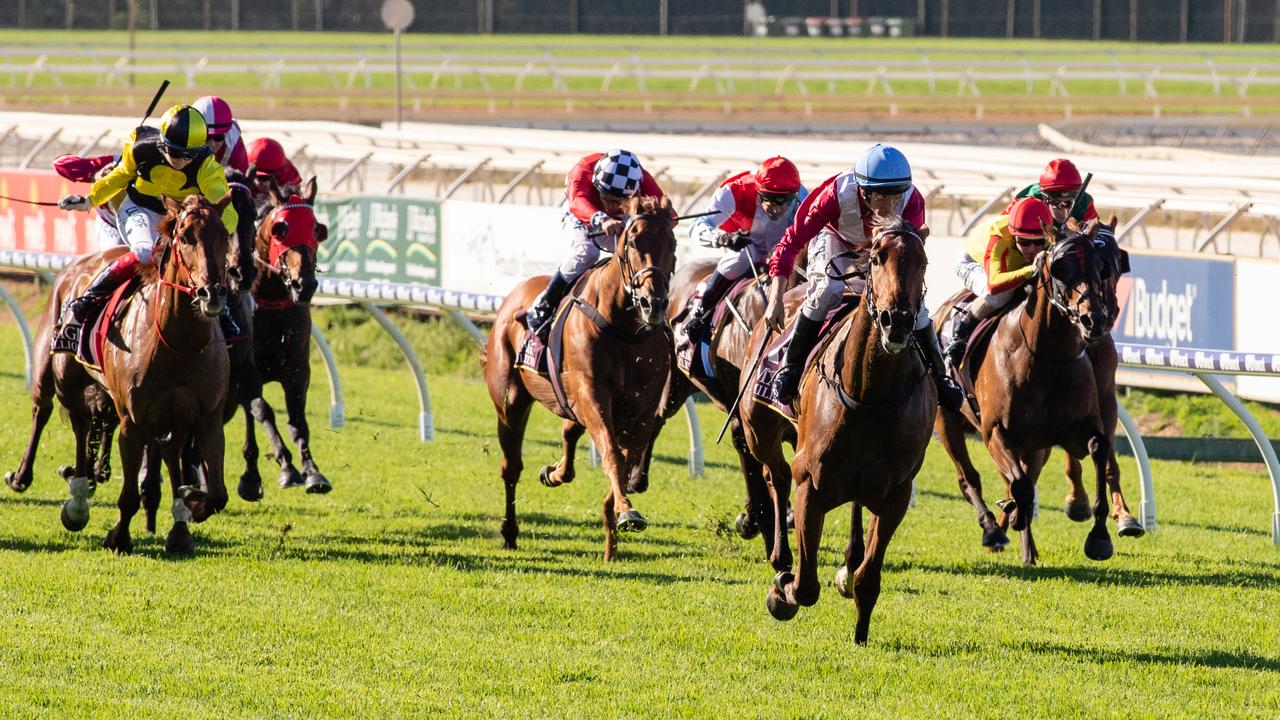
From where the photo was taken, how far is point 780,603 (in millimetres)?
7156

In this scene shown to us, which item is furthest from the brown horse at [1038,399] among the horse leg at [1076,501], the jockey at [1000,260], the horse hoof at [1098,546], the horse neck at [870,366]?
the horse neck at [870,366]

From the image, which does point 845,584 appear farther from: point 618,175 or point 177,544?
point 177,544

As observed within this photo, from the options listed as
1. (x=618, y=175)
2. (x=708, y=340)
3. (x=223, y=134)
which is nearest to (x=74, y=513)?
(x=223, y=134)

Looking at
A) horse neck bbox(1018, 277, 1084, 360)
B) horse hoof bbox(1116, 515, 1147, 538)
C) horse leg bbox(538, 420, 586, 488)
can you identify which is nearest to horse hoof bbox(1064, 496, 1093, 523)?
horse hoof bbox(1116, 515, 1147, 538)

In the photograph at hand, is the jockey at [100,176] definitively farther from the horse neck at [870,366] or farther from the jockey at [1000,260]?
the jockey at [1000,260]

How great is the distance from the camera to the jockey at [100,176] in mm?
8993

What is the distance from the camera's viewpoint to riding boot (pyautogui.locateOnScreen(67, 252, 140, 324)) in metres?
8.72

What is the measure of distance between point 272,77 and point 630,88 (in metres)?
8.22

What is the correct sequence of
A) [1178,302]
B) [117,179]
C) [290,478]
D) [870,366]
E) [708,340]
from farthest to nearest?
[1178,302] → [290,478] → [708,340] → [117,179] → [870,366]

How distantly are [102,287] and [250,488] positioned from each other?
149 centimetres

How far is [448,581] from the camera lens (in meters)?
8.17

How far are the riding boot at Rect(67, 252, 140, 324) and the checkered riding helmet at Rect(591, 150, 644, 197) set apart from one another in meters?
2.26

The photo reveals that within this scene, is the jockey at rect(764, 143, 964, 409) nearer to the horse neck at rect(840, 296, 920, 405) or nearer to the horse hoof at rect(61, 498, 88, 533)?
the horse neck at rect(840, 296, 920, 405)

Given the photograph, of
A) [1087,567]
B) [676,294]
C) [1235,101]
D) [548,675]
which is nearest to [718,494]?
[676,294]
